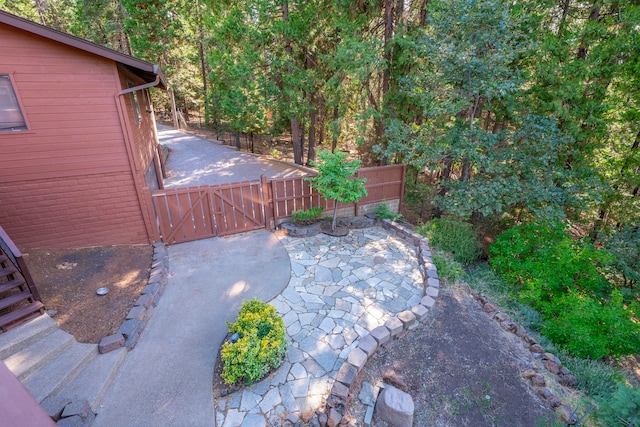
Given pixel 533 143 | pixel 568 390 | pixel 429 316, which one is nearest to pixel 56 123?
pixel 429 316

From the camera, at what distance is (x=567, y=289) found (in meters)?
6.87

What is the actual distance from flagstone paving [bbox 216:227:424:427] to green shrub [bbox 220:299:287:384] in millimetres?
217

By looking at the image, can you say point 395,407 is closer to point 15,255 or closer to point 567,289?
point 15,255

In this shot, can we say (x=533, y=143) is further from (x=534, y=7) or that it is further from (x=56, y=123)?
(x=56, y=123)

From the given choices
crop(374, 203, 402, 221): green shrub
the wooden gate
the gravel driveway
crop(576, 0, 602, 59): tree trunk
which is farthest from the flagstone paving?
the gravel driveway

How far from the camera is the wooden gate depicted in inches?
264

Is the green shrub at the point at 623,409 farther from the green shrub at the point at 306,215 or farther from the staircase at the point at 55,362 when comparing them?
the green shrub at the point at 306,215

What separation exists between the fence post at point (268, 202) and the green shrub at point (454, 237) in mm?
3986

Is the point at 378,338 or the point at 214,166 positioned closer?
the point at 378,338

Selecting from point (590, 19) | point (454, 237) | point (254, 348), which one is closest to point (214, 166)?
point (454, 237)

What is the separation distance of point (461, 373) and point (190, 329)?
4057 millimetres

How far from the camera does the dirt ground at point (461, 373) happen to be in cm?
361

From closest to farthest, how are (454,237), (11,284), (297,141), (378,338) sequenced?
(11,284) → (378,338) → (454,237) → (297,141)

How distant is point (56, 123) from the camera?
542cm
